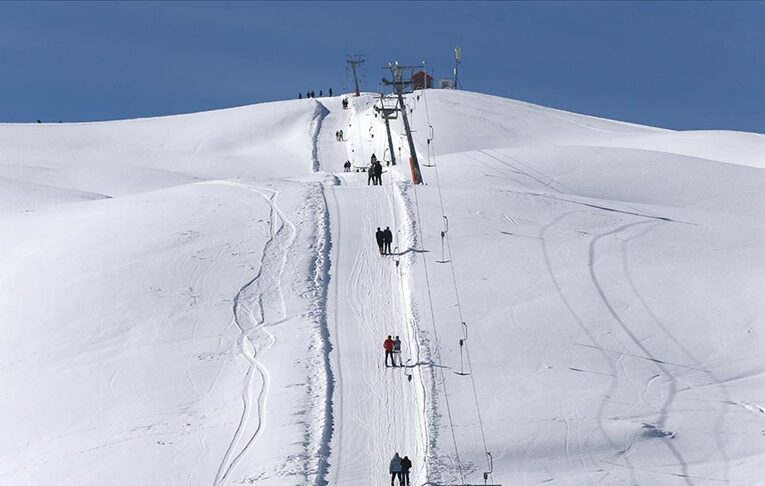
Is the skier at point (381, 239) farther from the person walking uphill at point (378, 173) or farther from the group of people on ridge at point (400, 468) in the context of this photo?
the group of people on ridge at point (400, 468)

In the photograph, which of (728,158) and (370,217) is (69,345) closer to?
(370,217)

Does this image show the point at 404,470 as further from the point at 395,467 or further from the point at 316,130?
the point at 316,130

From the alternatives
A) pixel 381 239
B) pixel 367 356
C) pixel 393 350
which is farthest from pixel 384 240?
pixel 393 350

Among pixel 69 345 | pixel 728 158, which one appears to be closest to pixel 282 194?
pixel 69 345

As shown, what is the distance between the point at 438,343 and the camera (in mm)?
32406

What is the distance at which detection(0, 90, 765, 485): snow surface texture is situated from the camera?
26.9 metres

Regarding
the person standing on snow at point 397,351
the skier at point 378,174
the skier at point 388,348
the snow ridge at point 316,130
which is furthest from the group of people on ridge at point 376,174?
the skier at point 388,348

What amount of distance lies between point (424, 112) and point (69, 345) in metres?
45.3

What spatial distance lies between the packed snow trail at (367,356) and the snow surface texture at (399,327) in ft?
0.27

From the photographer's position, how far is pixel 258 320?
34344 mm

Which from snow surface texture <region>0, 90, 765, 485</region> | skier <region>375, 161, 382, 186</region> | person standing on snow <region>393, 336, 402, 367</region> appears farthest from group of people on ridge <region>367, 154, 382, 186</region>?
person standing on snow <region>393, 336, 402, 367</region>

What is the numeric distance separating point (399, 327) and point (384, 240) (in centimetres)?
622

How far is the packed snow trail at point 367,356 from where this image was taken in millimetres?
26359

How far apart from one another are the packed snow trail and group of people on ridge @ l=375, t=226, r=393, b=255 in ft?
1.06
